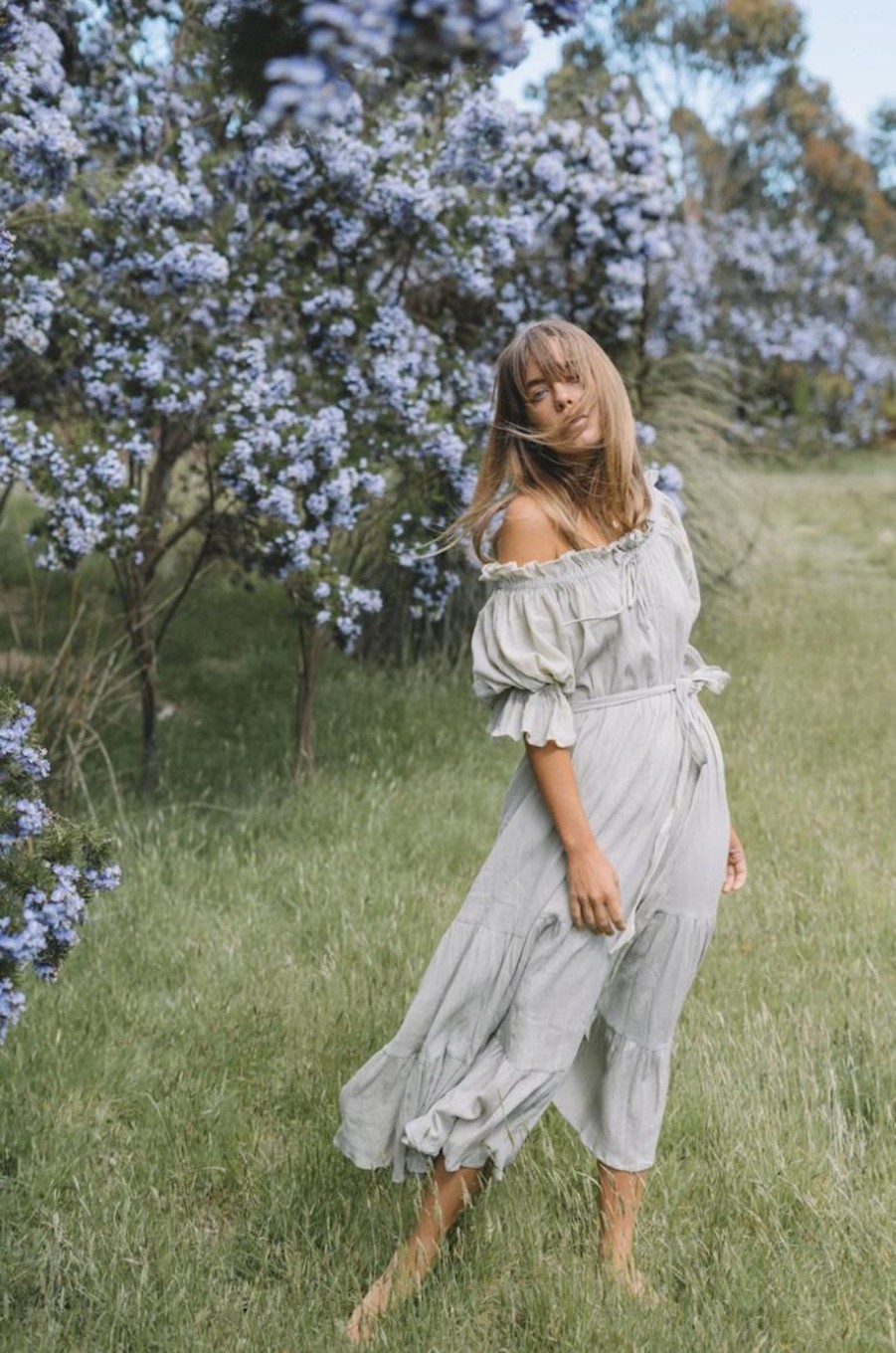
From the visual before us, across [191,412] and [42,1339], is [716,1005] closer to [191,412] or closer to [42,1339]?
[42,1339]

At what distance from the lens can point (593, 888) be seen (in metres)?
2.18

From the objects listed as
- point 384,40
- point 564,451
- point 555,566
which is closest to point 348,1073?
point 555,566

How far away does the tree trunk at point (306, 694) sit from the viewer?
16.5 feet

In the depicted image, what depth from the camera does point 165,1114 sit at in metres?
2.92

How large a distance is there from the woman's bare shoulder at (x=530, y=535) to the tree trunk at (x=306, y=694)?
274cm

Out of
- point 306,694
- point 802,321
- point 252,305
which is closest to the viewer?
point 252,305

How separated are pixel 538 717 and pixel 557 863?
0.24m

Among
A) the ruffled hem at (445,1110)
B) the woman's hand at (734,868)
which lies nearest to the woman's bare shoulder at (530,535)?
the woman's hand at (734,868)

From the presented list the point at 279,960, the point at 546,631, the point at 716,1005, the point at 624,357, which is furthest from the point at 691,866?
the point at 624,357

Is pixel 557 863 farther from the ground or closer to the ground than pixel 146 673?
farther from the ground

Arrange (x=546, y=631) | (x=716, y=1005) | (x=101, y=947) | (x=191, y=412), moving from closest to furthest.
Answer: (x=546, y=631) < (x=716, y=1005) < (x=101, y=947) < (x=191, y=412)

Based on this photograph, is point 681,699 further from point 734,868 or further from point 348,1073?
point 348,1073

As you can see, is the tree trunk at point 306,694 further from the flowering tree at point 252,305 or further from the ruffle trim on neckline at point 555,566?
the ruffle trim on neckline at point 555,566

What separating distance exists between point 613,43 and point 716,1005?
23731 mm
